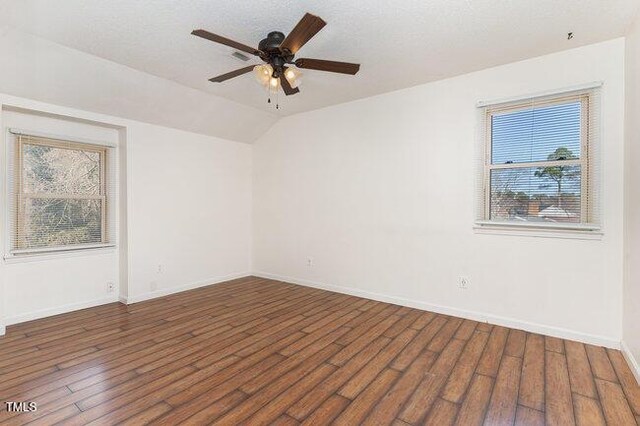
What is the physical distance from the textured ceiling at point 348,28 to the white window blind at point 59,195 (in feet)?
4.58

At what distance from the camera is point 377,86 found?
385cm

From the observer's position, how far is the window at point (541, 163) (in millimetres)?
2924

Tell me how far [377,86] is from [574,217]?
2475mm

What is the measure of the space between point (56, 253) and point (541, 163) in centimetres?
531

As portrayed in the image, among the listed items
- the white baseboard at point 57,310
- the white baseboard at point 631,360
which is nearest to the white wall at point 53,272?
the white baseboard at point 57,310

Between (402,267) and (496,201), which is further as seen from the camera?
(402,267)

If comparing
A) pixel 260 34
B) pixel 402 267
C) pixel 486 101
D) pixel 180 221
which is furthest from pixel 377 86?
pixel 180 221

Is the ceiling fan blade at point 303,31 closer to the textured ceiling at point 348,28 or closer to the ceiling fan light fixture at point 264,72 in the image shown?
the textured ceiling at point 348,28

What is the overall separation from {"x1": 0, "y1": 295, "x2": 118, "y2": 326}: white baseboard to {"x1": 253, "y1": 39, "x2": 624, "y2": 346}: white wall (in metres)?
2.29

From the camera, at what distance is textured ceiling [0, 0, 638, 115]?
2.29 metres

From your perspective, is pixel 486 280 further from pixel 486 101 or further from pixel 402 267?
pixel 486 101

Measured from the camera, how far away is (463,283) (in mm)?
3545

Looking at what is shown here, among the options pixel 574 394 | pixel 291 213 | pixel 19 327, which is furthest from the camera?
pixel 291 213

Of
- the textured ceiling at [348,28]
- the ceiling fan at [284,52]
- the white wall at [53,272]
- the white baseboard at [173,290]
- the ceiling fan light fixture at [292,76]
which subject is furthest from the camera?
the white baseboard at [173,290]
